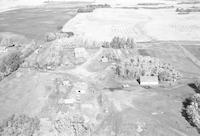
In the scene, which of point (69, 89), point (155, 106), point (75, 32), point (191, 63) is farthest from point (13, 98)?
point (75, 32)

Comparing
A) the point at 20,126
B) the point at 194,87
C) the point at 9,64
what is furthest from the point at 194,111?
the point at 9,64

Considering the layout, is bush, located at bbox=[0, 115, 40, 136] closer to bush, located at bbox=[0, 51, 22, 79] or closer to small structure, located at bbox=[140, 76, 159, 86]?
bush, located at bbox=[0, 51, 22, 79]

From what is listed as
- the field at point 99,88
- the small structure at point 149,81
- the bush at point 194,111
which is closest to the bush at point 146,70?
the field at point 99,88

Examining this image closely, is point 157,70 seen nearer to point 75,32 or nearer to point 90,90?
point 90,90

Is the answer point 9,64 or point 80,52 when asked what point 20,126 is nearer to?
point 9,64

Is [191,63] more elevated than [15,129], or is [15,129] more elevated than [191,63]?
[15,129]

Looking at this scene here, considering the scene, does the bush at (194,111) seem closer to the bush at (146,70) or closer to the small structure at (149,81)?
the small structure at (149,81)

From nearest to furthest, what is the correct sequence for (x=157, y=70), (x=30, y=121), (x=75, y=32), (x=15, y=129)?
(x=15, y=129), (x=30, y=121), (x=157, y=70), (x=75, y=32)
